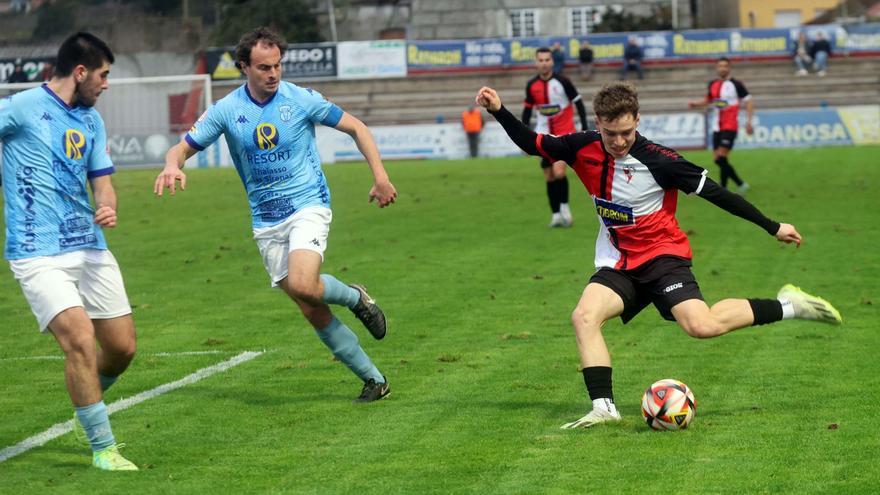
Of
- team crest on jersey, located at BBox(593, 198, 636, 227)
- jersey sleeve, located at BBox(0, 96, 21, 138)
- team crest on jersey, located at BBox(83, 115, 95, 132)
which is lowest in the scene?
team crest on jersey, located at BBox(593, 198, 636, 227)

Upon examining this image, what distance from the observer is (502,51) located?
55.2m

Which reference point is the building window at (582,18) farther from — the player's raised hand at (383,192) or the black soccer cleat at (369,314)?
the player's raised hand at (383,192)

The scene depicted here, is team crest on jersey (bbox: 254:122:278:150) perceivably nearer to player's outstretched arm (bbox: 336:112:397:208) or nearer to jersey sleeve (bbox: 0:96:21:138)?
player's outstretched arm (bbox: 336:112:397:208)

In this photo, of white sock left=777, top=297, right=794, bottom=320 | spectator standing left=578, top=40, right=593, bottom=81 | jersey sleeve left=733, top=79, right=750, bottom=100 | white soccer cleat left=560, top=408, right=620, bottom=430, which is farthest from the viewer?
spectator standing left=578, top=40, right=593, bottom=81

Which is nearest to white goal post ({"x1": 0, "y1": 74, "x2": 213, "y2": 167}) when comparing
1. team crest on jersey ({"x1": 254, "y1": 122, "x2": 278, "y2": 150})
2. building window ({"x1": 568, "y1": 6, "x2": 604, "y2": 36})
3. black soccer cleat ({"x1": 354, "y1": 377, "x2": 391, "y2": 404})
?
building window ({"x1": 568, "y1": 6, "x2": 604, "y2": 36})

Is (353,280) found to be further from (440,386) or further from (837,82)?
(837,82)

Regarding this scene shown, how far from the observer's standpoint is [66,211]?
7234 mm

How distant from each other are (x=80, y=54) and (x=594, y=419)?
11.3 feet

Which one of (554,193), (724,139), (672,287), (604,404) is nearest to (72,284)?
(604,404)

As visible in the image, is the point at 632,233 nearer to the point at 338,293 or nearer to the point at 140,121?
the point at 338,293

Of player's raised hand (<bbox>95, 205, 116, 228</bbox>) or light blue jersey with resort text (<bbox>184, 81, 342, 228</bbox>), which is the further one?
light blue jersey with resort text (<bbox>184, 81, 342, 228</bbox>)

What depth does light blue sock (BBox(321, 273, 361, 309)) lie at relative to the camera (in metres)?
8.77

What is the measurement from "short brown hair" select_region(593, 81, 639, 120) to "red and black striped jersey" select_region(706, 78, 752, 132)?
18100 millimetres

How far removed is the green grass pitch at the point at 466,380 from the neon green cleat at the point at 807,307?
20.0 inches
